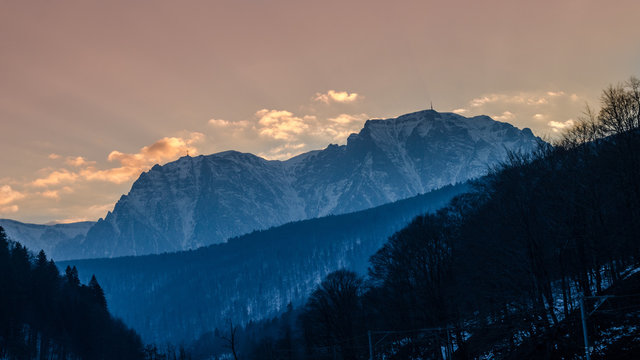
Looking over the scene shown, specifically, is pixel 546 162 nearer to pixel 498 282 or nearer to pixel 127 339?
pixel 498 282

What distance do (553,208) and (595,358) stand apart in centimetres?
1280

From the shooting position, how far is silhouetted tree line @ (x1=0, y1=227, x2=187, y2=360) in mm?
92500

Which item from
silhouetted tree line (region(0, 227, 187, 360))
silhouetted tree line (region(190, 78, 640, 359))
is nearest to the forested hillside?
silhouetted tree line (region(0, 227, 187, 360))

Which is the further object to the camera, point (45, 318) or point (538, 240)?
point (45, 318)

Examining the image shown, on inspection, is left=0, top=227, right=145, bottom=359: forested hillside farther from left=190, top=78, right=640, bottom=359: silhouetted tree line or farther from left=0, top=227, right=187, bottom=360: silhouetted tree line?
left=190, top=78, right=640, bottom=359: silhouetted tree line

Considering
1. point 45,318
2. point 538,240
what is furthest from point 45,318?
point 538,240

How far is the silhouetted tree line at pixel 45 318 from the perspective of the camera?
303ft

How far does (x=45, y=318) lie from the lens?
104 m

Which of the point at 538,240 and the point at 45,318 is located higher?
the point at 538,240

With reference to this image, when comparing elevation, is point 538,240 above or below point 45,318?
above

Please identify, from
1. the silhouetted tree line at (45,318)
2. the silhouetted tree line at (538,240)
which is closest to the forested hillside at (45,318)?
the silhouetted tree line at (45,318)

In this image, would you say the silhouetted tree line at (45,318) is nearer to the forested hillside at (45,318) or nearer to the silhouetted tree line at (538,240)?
the forested hillside at (45,318)

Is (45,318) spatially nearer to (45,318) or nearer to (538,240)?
(45,318)

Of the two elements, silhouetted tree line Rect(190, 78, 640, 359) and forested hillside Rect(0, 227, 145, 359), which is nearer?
silhouetted tree line Rect(190, 78, 640, 359)
